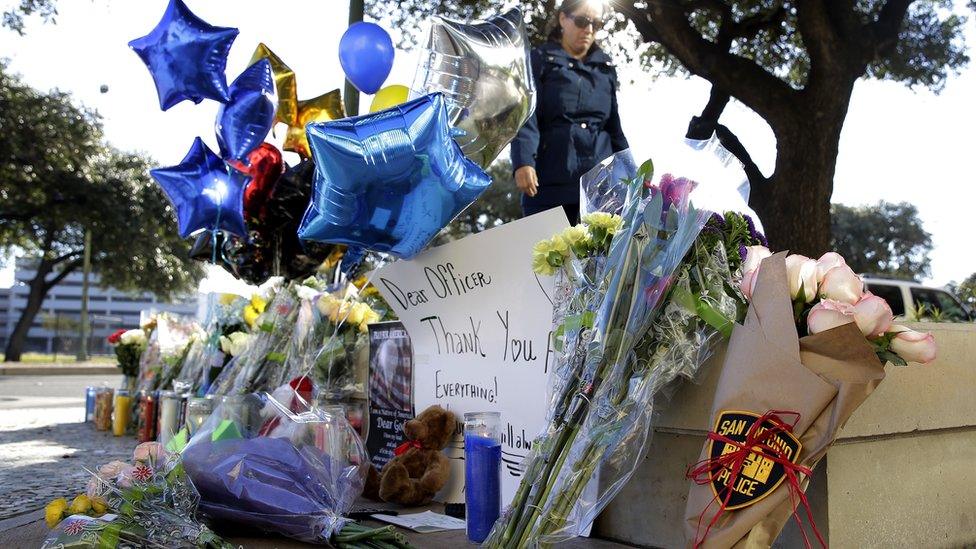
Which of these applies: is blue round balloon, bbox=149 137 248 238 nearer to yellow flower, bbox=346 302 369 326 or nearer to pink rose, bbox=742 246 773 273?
yellow flower, bbox=346 302 369 326

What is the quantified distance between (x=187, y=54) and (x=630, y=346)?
273 centimetres

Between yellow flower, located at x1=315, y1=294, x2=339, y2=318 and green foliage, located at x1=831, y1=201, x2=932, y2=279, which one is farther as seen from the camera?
green foliage, located at x1=831, y1=201, x2=932, y2=279

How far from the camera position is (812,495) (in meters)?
2.07

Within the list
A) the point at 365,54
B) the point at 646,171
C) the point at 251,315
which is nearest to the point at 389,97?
the point at 365,54

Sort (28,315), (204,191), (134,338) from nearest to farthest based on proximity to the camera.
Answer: (204,191) < (134,338) < (28,315)

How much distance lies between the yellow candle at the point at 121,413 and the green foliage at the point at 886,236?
2989cm

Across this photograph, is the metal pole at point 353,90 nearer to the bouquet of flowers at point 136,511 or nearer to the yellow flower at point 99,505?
the bouquet of flowers at point 136,511

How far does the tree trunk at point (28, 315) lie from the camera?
2420cm

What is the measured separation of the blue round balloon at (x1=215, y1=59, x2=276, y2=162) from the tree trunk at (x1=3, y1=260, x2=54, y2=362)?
78.8 ft

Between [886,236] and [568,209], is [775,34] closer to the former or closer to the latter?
[568,209]

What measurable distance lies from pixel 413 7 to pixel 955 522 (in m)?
8.46

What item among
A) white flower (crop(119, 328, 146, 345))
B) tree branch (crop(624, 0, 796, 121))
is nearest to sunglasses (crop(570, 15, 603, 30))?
tree branch (crop(624, 0, 796, 121))

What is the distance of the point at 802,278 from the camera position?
192cm

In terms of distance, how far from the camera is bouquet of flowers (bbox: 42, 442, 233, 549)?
1958 mm
